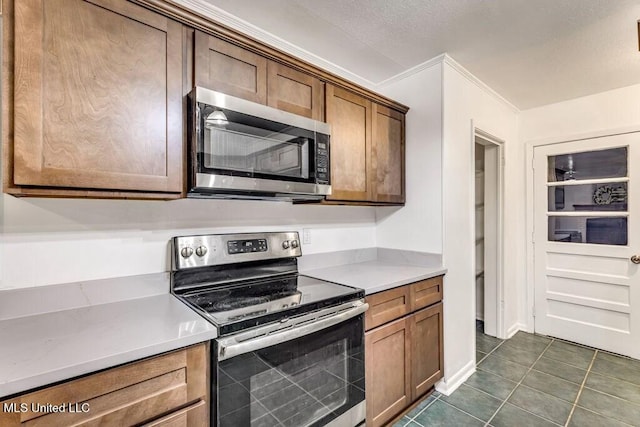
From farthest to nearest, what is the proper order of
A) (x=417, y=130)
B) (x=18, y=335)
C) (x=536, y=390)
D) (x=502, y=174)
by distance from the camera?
(x=502, y=174) → (x=417, y=130) → (x=536, y=390) → (x=18, y=335)

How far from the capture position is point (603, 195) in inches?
112

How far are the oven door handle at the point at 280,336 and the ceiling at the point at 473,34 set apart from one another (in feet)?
5.31

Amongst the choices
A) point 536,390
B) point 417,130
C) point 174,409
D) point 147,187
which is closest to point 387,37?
point 417,130

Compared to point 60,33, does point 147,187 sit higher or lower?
lower

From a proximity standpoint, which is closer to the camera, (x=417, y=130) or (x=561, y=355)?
(x=417, y=130)

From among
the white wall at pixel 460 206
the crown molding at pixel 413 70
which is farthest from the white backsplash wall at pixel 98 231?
the crown molding at pixel 413 70

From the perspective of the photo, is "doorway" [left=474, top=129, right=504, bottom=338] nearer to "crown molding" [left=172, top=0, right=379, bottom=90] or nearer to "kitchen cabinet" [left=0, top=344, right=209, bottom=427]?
"crown molding" [left=172, top=0, right=379, bottom=90]

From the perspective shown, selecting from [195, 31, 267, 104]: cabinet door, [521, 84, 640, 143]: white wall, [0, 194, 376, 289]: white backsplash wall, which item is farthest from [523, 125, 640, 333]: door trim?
[195, 31, 267, 104]: cabinet door

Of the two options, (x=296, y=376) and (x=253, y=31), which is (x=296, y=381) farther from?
(x=253, y=31)

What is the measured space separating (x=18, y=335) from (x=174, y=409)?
0.58 meters

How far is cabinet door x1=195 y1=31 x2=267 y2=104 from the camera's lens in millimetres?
1406

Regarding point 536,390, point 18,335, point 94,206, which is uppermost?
point 94,206

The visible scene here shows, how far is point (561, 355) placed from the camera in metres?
2.78

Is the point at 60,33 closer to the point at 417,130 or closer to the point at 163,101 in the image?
the point at 163,101
